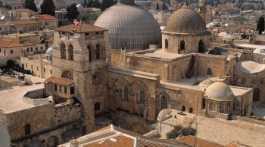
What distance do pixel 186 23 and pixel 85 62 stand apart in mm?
7367

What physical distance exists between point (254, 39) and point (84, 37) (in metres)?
23.7

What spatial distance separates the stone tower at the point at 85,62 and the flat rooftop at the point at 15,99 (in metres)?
2.35

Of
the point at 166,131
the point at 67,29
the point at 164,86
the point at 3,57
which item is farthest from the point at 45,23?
the point at 166,131

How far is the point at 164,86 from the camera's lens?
23.6 metres

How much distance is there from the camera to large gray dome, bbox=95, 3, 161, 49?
2919 centimetres

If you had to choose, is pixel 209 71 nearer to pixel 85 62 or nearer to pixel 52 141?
pixel 85 62

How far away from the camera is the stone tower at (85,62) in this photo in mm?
23969

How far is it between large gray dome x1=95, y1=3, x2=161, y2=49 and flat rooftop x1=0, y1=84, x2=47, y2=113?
264 inches

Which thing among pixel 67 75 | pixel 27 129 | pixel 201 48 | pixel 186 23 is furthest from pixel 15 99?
pixel 201 48

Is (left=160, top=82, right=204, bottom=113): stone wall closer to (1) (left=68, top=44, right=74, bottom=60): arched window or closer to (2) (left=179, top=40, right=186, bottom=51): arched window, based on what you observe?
(2) (left=179, top=40, right=186, bottom=51): arched window

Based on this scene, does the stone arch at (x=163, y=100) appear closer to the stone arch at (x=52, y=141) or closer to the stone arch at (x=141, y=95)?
the stone arch at (x=141, y=95)

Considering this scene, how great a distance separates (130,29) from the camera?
2916 cm

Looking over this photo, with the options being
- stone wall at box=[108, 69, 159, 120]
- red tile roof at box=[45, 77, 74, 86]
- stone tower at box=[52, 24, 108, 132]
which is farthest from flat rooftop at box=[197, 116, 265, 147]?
red tile roof at box=[45, 77, 74, 86]

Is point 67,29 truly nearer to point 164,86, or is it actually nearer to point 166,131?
point 164,86
